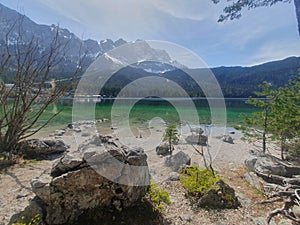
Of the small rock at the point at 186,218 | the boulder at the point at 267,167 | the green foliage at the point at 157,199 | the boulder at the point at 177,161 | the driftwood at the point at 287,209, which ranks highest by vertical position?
the driftwood at the point at 287,209

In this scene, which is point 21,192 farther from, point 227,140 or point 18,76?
point 227,140

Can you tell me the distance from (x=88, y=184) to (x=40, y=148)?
16.5 feet

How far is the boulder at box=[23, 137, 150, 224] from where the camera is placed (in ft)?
8.45

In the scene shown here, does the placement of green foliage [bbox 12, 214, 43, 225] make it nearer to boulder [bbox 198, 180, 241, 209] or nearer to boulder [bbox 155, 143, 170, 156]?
boulder [bbox 198, 180, 241, 209]

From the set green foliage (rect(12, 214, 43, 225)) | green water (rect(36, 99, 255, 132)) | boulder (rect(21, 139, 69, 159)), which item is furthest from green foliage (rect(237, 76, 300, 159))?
boulder (rect(21, 139, 69, 159))

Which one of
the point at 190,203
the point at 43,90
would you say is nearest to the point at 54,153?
the point at 43,90

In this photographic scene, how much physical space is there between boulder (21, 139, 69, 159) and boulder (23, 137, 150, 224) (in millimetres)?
4302

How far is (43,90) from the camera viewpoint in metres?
6.12

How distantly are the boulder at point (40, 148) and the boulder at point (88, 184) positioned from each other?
4302mm

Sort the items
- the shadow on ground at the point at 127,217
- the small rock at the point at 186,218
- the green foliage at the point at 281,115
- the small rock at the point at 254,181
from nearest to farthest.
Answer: the shadow on ground at the point at 127,217 < the small rock at the point at 186,218 < the small rock at the point at 254,181 < the green foliage at the point at 281,115

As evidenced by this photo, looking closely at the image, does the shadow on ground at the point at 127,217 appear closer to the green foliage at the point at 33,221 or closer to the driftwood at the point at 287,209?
the green foliage at the point at 33,221

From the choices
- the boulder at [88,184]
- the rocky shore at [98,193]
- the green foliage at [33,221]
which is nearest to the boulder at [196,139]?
the rocky shore at [98,193]

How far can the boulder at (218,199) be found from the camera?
349 cm

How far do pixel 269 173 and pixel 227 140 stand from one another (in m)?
7.78
